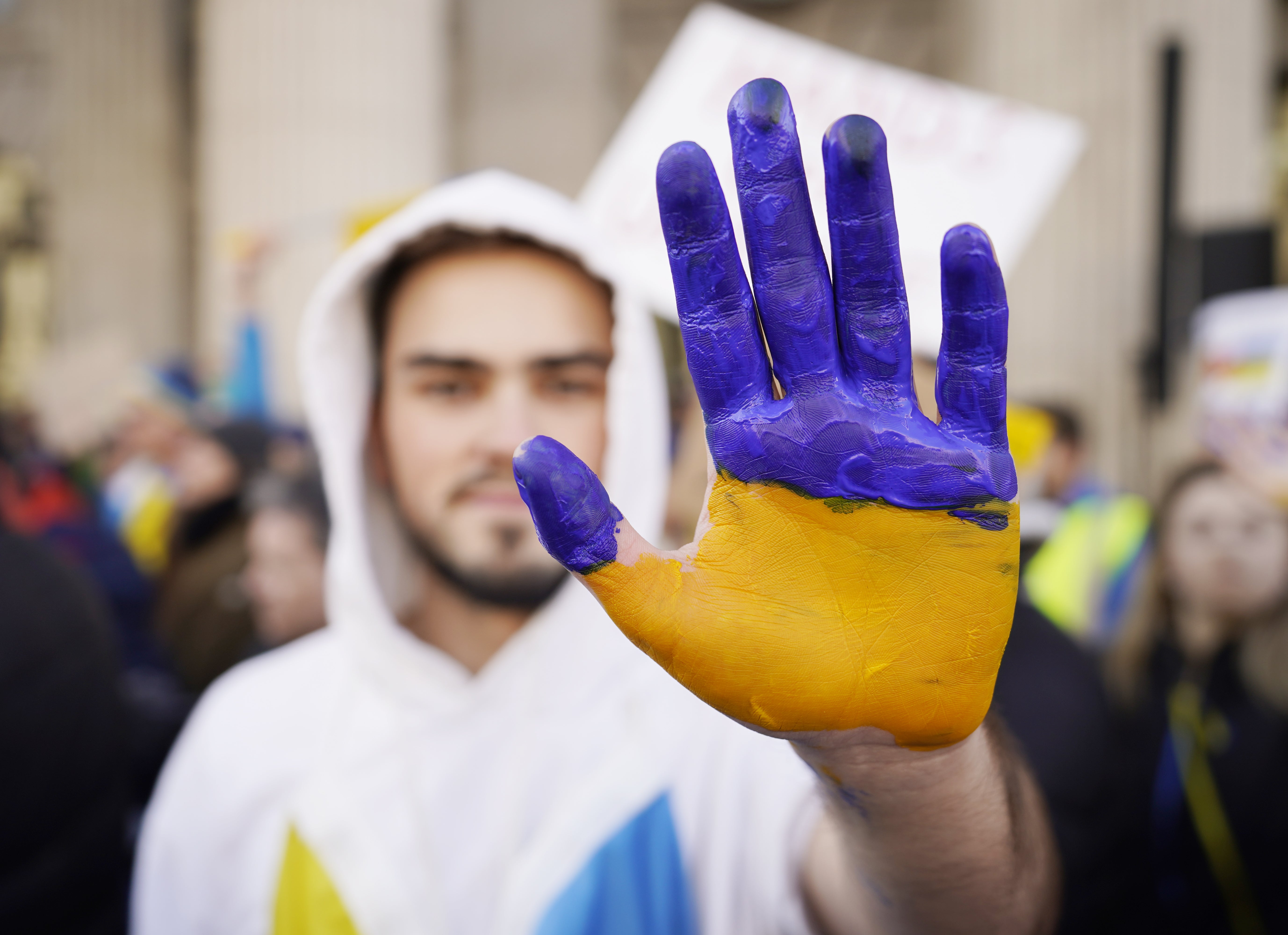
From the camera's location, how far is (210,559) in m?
3.33

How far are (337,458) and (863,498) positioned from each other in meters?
1.08

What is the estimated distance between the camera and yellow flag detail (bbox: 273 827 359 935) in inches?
52.7

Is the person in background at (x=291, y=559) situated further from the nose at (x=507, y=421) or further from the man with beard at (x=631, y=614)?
the nose at (x=507, y=421)

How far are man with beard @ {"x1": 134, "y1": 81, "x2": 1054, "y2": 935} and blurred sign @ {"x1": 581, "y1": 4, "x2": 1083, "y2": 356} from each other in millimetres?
291

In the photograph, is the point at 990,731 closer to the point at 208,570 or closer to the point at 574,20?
the point at 208,570

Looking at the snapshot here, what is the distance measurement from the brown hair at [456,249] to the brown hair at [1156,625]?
1.96 meters

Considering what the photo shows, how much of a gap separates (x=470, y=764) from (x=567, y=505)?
87 cm

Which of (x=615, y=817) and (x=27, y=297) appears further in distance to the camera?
(x=27, y=297)

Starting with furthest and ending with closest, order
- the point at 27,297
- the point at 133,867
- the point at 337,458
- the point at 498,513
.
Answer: the point at 27,297
the point at 133,867
the point at 337,458
the point at 498,513

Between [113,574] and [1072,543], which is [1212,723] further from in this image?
[113,574]

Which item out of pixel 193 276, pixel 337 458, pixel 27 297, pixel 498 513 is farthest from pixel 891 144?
pixel 27 297

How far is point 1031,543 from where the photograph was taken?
334cm

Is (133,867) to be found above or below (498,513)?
below

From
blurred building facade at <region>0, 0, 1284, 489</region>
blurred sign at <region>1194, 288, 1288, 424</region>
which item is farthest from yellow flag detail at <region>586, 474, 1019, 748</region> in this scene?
blurred building facade at <region>0, 0, 1284, 489</region>
